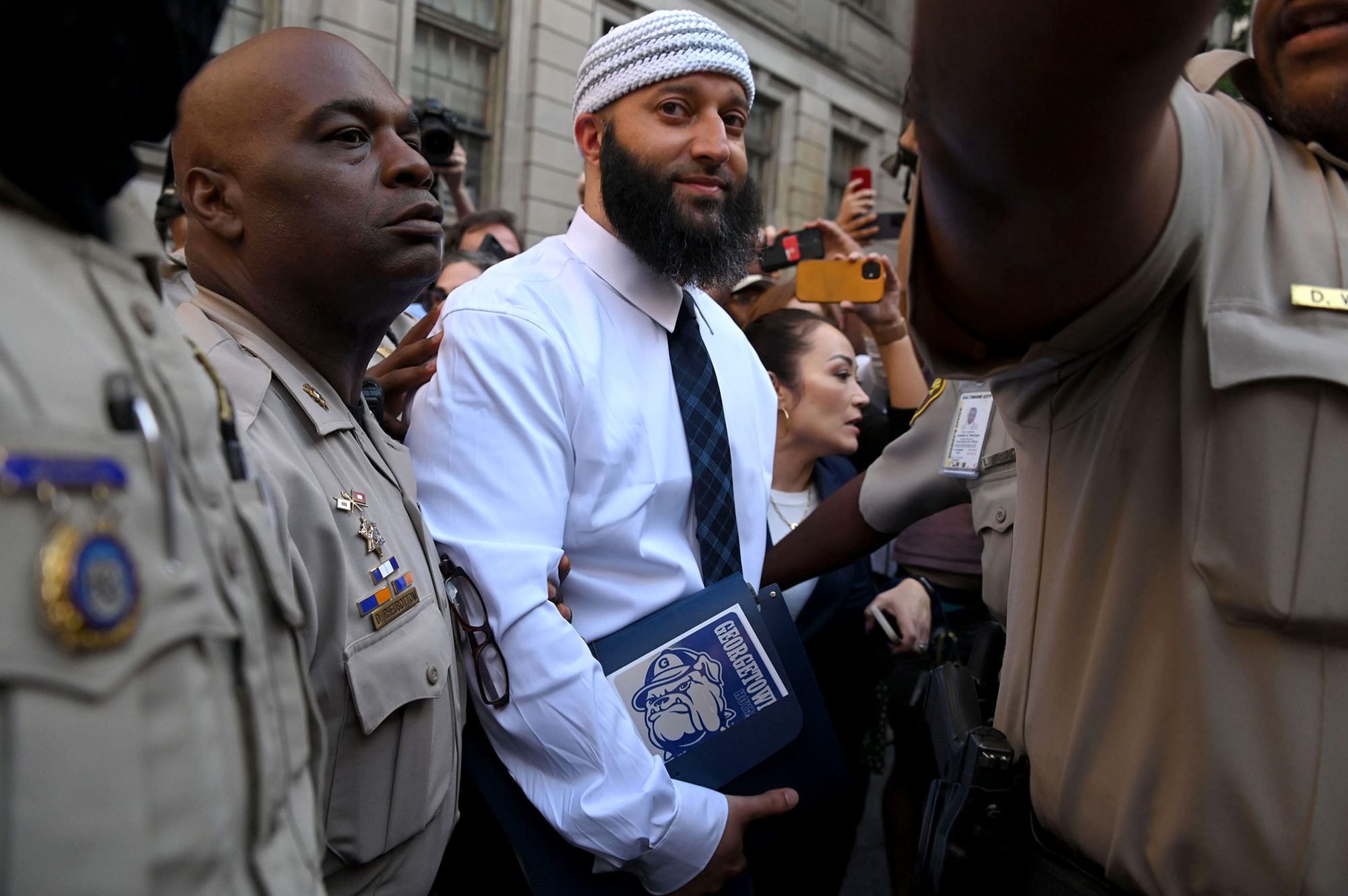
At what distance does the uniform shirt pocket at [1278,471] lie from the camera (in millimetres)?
876

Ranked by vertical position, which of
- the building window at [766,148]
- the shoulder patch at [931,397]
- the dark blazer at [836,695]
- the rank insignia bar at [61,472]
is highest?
the building window at [766,148]

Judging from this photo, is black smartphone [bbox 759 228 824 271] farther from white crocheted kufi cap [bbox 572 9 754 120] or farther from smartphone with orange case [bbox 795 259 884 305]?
white crocheted kufi cap [bbox 572 9 754 120]

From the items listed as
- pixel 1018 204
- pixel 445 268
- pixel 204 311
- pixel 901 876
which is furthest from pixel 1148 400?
pixel 445 268

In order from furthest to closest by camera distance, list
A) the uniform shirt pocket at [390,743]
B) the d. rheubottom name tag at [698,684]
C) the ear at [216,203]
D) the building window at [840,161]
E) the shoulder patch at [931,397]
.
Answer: the building window at [840,161]
the shoulder patch at [931,397]
the d. rheubottom name tag at [698,684]
the ear at [216,203]
the uniform shirt pocket at [390,743]

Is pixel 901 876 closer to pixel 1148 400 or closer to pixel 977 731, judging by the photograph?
pixel 977 731

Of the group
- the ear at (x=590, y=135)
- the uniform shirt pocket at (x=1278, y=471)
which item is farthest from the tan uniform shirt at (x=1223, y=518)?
the ear at (x=590, y=135)

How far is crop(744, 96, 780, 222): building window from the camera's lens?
12.8 meters

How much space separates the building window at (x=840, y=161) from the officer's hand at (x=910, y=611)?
12.0 meters

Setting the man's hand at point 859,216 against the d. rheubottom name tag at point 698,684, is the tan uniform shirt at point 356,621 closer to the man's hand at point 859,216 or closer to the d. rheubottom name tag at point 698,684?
the d. rheubottom name tag at point 698,684

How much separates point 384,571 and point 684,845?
746 mm

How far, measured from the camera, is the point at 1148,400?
94 cm

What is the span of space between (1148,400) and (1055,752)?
0.40 metres

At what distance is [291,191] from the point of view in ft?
4.97

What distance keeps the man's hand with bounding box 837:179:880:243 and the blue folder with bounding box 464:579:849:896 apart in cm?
285
